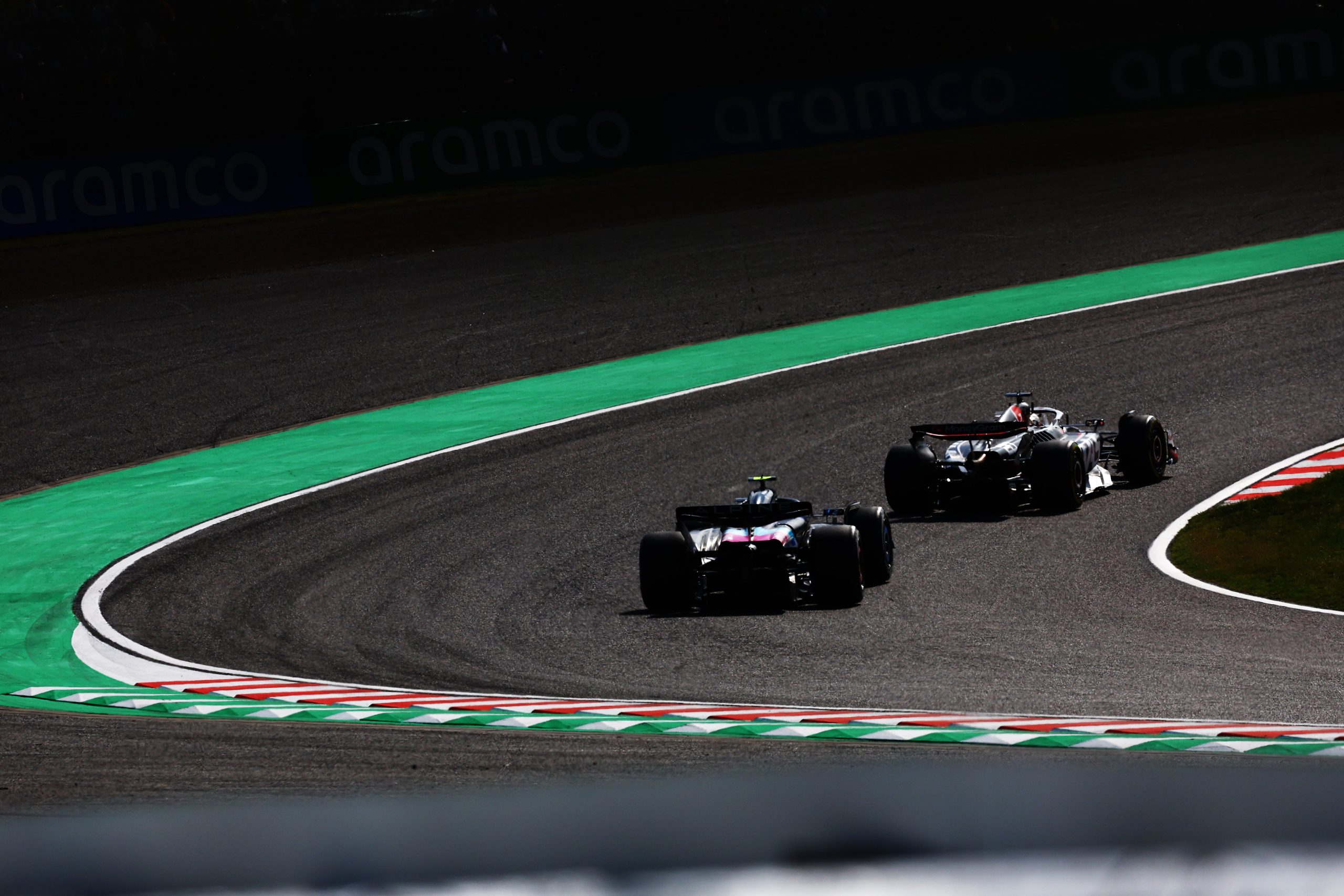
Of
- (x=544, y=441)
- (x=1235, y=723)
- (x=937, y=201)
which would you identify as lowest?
(x=1235, y=723)

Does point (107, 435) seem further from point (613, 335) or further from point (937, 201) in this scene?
point (937, 201)

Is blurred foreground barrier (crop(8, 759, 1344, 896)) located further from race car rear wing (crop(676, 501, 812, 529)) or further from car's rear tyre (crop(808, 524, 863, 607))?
race car rear wing (crop(676, 501, 812, 529))

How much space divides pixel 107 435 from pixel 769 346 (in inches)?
380

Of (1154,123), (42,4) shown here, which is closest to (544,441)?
(1154,123)

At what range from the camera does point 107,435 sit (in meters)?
20.8

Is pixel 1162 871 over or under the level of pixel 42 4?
under

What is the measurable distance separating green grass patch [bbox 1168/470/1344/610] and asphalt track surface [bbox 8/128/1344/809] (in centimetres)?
46

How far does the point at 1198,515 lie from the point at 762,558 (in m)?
5.00

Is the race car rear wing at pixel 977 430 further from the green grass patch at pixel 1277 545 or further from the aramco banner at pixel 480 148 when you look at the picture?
the aramco banner at pixel 480 148

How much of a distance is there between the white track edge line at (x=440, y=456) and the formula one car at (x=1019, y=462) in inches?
55.4

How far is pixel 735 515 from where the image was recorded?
12969mm

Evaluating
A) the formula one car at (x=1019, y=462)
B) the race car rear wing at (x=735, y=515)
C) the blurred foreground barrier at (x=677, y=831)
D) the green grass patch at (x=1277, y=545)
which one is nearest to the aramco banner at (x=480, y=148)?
the formula one car at (x=1019, y=462)

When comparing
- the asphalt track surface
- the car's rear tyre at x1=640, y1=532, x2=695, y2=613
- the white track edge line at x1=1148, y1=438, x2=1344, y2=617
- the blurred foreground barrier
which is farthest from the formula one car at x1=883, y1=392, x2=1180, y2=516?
the blurred foreground barrier

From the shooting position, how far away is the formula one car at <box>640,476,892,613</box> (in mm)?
12250
